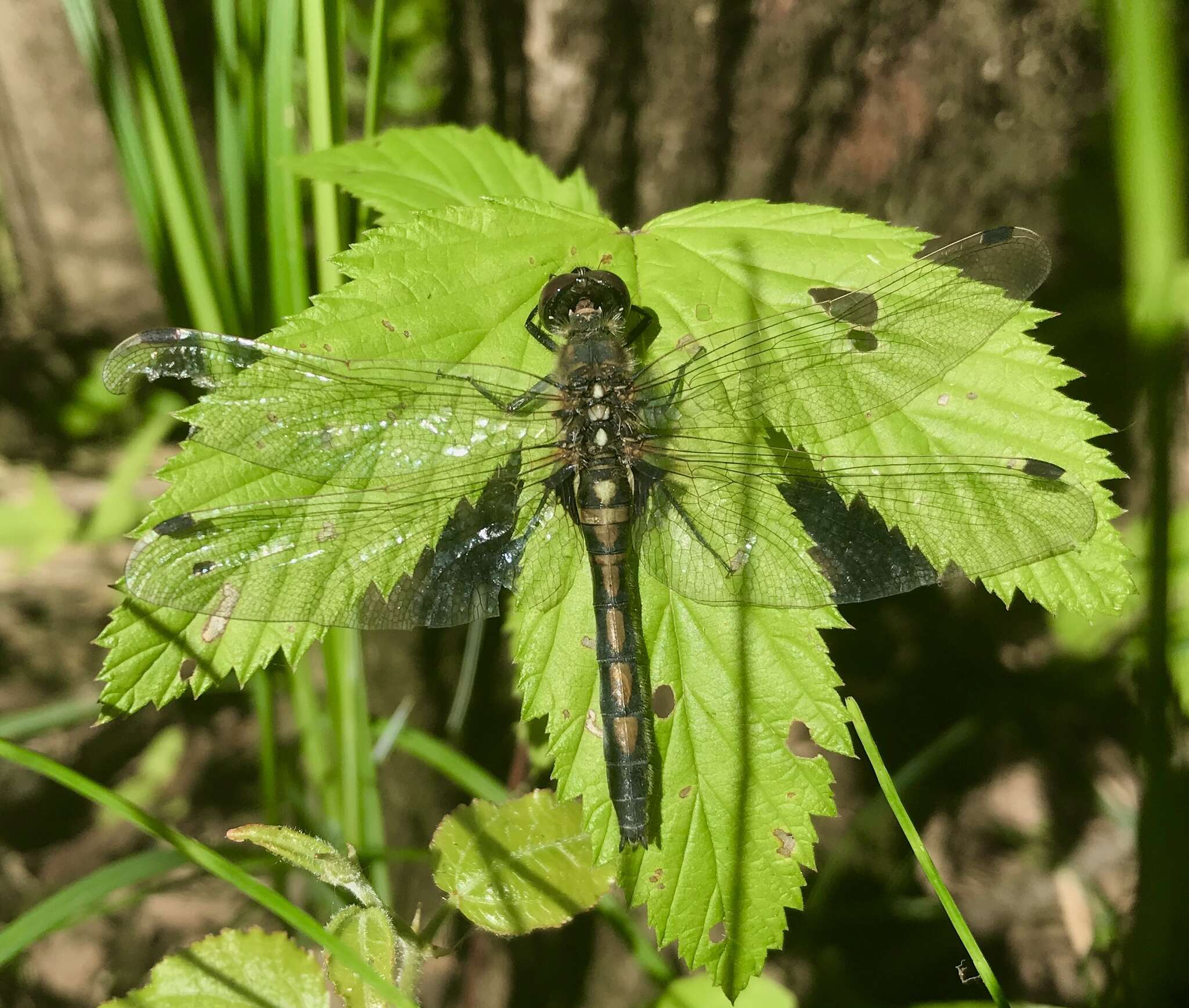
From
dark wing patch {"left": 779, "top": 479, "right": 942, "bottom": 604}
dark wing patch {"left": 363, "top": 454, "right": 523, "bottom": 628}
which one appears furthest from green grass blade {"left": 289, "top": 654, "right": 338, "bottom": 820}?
dark wing patch {"left": 779, "top": 479, "right": 942, "bottom": 604}

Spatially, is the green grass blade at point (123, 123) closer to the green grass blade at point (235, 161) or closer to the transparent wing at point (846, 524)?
the green grass blade at point (235, 161)

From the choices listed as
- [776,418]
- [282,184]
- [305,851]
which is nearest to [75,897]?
[305,851]

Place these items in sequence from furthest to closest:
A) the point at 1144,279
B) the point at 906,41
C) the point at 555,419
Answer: the point at 906,41 < the point at 555,419 < the point at 1144,279

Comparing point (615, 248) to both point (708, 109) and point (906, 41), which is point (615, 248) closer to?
point (708, 109)

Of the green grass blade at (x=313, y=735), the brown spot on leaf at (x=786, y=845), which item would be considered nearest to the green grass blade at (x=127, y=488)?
the green grass blade at (x=313, y=735)

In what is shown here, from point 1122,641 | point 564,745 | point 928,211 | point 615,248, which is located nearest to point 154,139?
point 615,248

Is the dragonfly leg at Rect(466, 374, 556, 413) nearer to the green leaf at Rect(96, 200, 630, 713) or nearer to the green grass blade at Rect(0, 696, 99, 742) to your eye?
the green leaf at Rect(96, 200, 630, 713)

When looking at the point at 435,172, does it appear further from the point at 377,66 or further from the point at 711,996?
the point at 711,996
